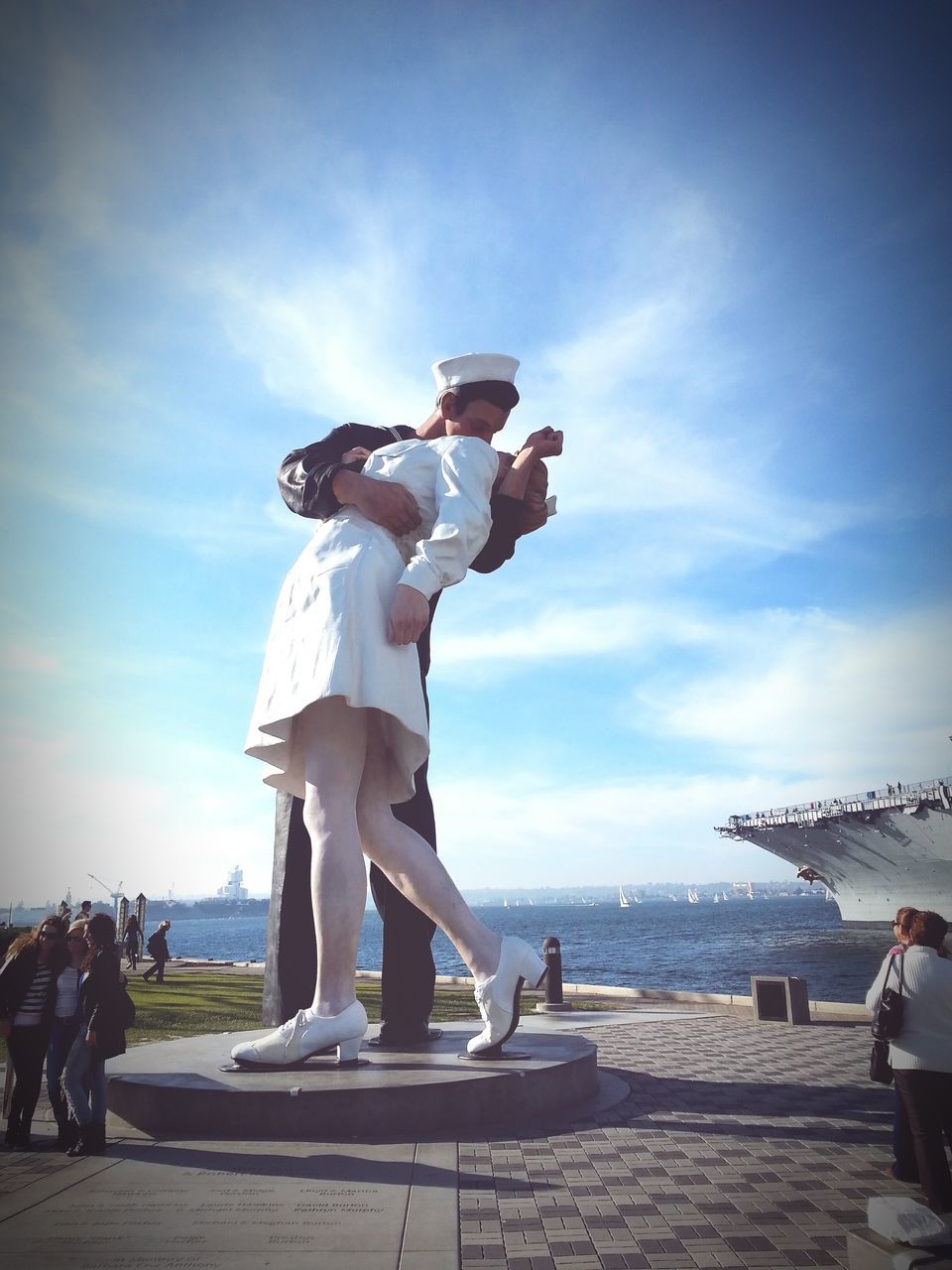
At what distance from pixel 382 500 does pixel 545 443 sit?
116 centimetres

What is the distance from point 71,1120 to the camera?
163 inches

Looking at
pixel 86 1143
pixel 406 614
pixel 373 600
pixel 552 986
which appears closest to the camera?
pixel 86 1143

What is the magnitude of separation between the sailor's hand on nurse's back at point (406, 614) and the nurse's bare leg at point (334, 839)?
48 centimetres

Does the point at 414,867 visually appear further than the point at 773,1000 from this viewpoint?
No

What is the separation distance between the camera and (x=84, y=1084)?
13.3 ft

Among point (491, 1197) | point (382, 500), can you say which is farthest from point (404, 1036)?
point (382, 500)

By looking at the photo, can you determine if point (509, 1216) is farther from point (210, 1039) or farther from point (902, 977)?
point (210, 1039)

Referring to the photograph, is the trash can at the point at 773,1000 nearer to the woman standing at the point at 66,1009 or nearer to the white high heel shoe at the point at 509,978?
the white high heel shoe at the point at 509,978

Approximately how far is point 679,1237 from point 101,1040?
274 cm

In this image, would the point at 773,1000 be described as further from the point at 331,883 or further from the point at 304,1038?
the point at 331,883

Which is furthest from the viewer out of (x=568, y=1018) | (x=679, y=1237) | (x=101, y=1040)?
(x=568, y=1018)

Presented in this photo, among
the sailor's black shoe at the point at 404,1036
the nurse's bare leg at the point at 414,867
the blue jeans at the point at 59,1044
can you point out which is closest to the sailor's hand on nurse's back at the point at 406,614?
the nurse's bare leg at the point at 414,867

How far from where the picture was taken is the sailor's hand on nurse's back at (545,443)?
5.04m

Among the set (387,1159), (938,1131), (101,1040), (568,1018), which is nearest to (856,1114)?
(938,1131)
